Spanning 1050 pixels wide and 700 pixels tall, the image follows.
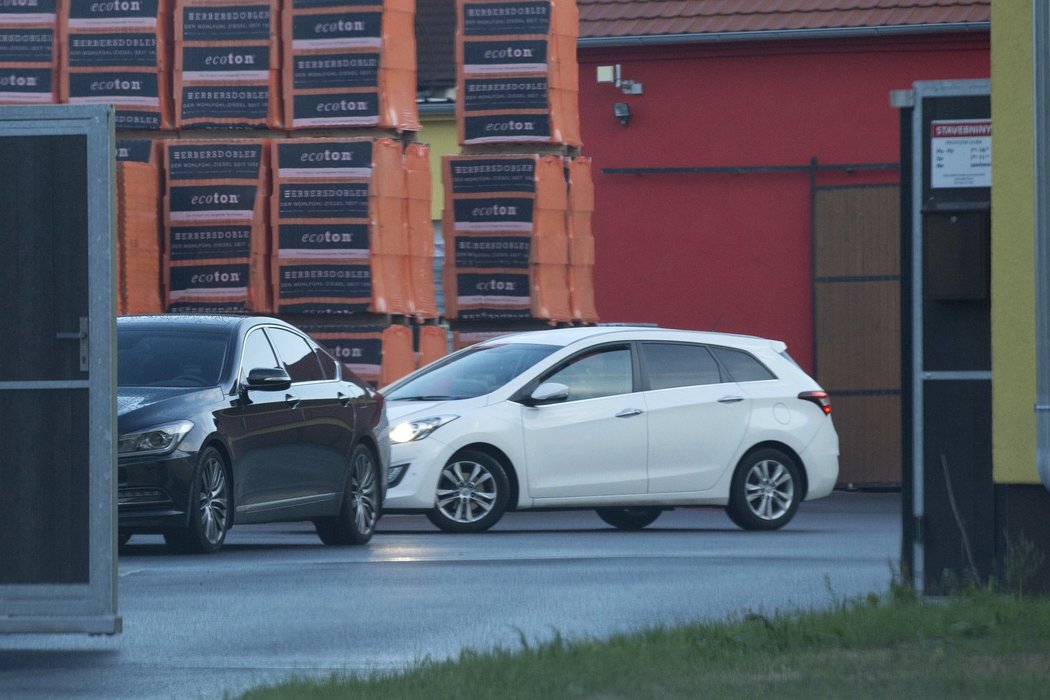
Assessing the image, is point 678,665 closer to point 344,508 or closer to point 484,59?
point 344,508

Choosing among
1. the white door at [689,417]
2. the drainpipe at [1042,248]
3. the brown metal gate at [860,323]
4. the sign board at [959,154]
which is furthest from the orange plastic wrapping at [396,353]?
the drainpipe at [1042,248]

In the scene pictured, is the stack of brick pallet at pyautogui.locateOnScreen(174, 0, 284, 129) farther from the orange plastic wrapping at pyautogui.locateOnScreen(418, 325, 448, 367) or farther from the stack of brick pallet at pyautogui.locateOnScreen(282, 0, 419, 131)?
the orange plastic wrapping at pyautogui.locateOnScreen(418, 325, 448, 367)

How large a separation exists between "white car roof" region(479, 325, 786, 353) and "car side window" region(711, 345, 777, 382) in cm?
7

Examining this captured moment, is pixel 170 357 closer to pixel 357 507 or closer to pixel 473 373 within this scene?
pixel 357 507

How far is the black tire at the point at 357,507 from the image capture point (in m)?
→ 15.2

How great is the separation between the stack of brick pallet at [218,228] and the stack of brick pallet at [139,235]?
0.46 feet

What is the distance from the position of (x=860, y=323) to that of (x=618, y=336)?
825 cm

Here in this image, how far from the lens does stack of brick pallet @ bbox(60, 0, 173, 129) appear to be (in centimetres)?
1894

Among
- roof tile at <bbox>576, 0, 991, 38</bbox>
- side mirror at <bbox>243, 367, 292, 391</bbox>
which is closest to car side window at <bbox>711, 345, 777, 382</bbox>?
side mirror at <bbox>243, 367, 292, 391</bbox>

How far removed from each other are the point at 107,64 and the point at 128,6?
54 cm

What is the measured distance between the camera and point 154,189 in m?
18.7

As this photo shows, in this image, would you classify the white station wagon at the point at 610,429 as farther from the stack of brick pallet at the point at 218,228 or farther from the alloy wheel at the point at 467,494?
the stack of brick pallet at the point at 218,228

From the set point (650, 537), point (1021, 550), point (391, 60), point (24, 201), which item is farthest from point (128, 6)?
point (1021, 550)

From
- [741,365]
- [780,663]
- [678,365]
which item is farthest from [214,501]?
[780,663]
